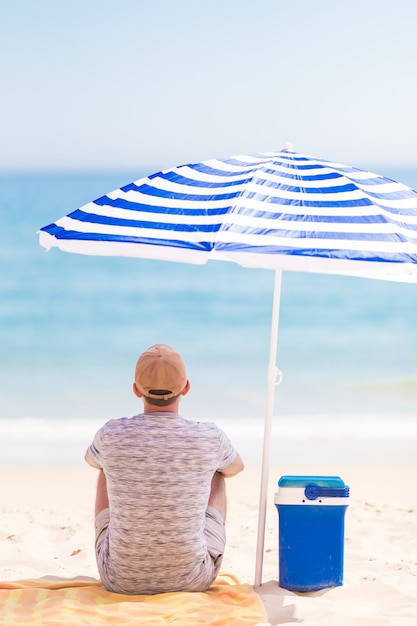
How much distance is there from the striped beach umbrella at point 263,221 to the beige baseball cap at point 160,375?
429 mm

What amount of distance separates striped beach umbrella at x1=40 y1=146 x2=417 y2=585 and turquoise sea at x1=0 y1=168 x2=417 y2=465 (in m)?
4.21

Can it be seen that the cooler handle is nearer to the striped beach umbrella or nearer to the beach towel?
the striped beach umbrella

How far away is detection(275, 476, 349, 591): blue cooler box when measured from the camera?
4.14 metres

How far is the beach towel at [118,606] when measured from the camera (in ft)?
12.0

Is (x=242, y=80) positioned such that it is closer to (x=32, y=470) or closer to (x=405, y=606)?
(x=32, y=470)

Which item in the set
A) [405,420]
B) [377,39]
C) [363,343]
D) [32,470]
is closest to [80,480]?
[32,470]

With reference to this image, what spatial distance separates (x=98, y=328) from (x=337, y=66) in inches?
1280

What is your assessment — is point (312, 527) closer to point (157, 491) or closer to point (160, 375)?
point (157, 491)

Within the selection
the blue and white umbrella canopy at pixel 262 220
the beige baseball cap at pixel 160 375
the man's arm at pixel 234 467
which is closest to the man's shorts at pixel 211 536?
the man's arm at pixel 234 467

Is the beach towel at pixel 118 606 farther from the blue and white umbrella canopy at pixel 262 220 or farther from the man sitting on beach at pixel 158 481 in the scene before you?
Answer: the blue and white umbrella canopy at pixel 262 220

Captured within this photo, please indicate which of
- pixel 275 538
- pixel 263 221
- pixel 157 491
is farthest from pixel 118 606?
pixel 275 538

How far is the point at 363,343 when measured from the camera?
46.9 feet

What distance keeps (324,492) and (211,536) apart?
47 cm

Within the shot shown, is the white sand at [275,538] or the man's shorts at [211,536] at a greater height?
the man's shorts at [211,536]
